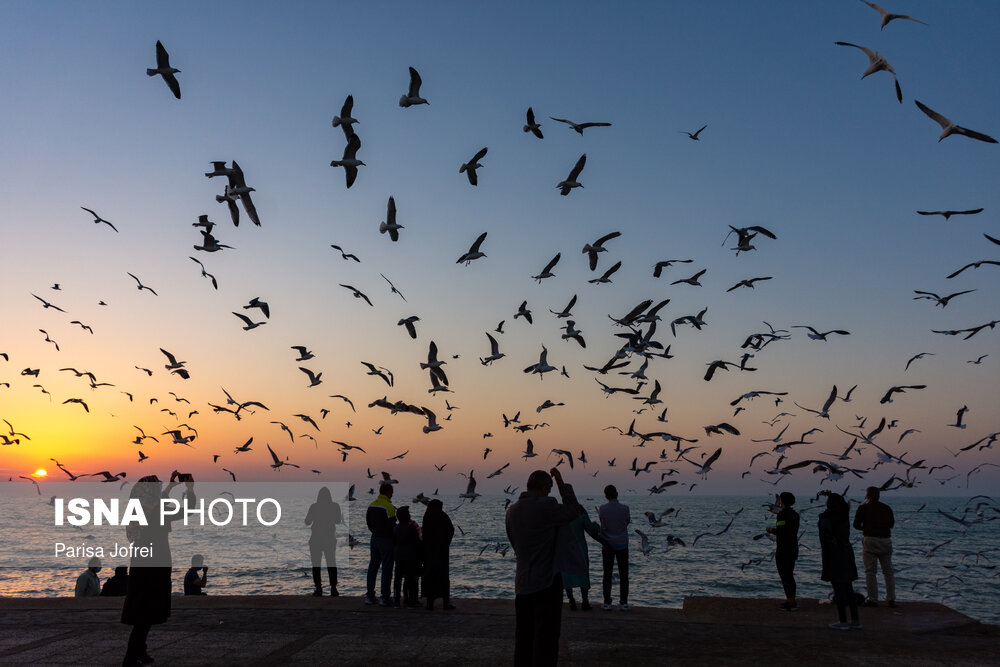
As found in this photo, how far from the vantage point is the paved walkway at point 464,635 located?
8.97 m

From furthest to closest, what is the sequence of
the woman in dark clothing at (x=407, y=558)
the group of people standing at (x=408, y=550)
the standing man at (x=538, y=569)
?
1. the woman in dark clothing at (x=407, y=558)
2. the group of people standing at (x=408, y=550)
3. the standing man at (x=538, y=569)

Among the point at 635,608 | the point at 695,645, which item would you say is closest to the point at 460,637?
the point at 695,645

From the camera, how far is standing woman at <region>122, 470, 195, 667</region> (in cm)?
804

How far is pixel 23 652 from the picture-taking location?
922 centimetres

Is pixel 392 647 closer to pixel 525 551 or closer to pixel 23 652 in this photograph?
pixel 525 551

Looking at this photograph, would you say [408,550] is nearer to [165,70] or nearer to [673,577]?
[165,70]

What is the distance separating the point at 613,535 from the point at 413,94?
8.45 meters

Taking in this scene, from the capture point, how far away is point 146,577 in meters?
8.12

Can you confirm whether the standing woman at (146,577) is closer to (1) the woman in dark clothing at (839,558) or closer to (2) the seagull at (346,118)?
(2) the seagull at (346,118)

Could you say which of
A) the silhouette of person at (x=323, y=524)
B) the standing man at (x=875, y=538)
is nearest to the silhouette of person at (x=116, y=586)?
the silhouette of person at (x=323, y=524)

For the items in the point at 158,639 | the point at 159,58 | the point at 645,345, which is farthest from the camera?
the point at 645,345

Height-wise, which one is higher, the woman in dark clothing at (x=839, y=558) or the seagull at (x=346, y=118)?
the seagull at (x=346, y=118)

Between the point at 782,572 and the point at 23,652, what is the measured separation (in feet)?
38.6

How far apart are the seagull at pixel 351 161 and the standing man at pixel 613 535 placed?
7.01 metres
